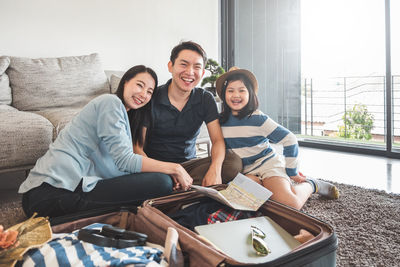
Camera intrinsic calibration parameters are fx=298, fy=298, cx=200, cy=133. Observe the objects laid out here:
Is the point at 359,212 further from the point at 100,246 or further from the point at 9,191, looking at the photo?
the point at 9,191

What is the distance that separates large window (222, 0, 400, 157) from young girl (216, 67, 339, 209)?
1.68m

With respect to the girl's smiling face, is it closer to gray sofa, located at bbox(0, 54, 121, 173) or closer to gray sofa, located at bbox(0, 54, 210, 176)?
gray sofa, located at bbox(0, 54, 210, 176)

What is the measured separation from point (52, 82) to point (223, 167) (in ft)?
4.59

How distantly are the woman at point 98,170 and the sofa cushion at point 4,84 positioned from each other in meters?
1.09

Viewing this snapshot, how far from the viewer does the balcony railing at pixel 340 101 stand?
296 centimetres

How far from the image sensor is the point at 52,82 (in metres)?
2.08

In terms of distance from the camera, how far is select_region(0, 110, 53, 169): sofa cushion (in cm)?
144

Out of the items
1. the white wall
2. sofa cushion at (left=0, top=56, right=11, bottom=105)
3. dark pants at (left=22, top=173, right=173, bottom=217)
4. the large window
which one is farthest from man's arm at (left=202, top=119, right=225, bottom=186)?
the large window

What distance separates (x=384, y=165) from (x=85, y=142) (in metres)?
2.26

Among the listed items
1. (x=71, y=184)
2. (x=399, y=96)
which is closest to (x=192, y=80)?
(x=71, y=184)

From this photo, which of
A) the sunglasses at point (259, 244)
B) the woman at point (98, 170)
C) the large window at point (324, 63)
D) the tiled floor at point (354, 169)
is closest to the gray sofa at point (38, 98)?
the woman at point (98, 170)

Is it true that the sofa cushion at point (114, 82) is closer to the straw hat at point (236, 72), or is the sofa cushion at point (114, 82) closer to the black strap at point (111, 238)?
the straw hat at point (236, 72)

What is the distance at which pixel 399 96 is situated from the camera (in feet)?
8.85

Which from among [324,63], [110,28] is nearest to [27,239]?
[110,28]
